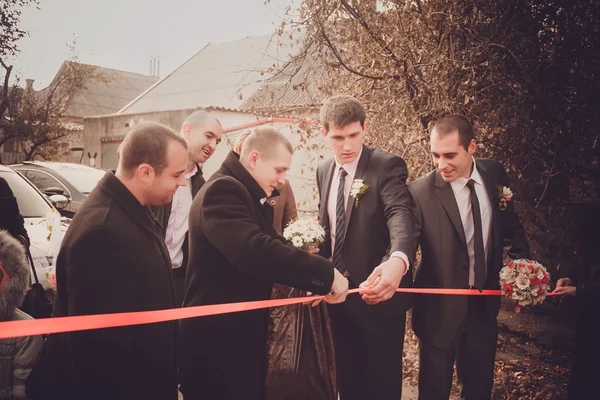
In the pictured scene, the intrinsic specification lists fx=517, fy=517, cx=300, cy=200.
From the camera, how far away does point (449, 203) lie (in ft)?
12.0

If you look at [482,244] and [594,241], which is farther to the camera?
[482,244]

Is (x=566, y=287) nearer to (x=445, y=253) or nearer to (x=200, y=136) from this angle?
(x=445, y=253)

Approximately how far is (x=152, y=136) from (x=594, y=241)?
284cm

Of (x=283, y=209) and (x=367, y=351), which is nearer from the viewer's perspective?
(x=367, y=351)

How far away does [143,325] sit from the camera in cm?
226

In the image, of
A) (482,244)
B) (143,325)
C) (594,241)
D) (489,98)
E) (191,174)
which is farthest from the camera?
(489,98)

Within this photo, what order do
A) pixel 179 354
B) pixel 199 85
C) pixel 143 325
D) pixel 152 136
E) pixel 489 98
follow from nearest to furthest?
1. pixel 143 325
2. pixel 152 136
3. pixel 179 354
4. pixel 489 98
5. pixel 199 85

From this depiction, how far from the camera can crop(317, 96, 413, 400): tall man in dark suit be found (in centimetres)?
345

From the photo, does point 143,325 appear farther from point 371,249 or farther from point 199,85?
point 199,85

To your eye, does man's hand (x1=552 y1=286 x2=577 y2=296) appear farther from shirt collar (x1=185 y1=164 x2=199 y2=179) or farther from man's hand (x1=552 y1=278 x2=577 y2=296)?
shirt collar (x1=185 y1=164 x2=199 y2=179)

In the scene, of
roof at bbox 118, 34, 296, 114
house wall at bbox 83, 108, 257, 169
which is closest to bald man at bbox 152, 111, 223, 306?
house wall at bbox 83, 108, 257, 169

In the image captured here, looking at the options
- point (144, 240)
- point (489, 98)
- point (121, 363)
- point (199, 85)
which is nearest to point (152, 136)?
point (144, 240)

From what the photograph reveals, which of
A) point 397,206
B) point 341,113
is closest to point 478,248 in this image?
point 397,206

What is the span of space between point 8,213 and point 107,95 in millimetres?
54724
